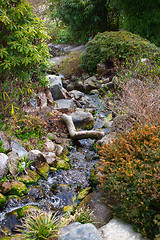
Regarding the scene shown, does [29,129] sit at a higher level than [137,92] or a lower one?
lower

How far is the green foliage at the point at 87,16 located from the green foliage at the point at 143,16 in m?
1.59

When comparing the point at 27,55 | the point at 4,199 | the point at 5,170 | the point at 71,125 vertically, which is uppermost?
the point at 27,55

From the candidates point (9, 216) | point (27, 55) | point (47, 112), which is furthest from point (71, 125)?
point (9, 216)

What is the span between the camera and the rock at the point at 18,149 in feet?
13.4

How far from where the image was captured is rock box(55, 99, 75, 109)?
6.72m

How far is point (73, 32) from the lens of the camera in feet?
44.6

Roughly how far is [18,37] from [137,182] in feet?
12.3

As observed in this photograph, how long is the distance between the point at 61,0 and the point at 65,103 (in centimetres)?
963

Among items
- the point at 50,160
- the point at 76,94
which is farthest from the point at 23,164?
the point at 76,94

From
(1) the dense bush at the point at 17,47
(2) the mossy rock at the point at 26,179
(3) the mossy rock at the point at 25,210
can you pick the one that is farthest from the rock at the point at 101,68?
(3) the mossy rock at the point at 25,210

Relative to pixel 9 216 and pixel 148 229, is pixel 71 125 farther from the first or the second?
pixel 148 229

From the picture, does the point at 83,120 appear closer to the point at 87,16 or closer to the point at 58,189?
the point at 58,189

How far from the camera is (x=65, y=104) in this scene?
271 inches

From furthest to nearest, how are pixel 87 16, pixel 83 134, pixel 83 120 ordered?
pixel 87 16 → pixel 83 120 → pixel 83 134
